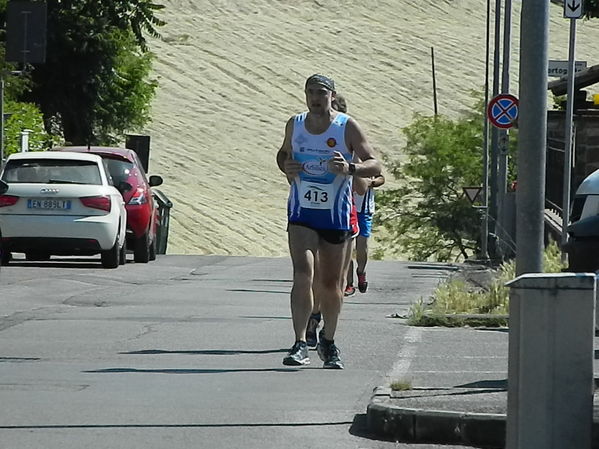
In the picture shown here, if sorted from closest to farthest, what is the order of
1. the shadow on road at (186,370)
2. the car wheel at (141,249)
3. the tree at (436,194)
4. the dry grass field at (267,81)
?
the shadow on road at (186,370) < the car wheel at (141,249) < the tree at (436,194) < the dry grass field at (267,81)

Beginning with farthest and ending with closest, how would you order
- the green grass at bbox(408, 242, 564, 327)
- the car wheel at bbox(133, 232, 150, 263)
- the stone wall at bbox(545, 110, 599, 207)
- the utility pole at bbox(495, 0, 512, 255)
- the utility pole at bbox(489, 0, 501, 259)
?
1. the utility pole at bbox(489, 0, 501, 259)
2. the utility pole at bbox(495, 0, 512, 255)
3. the stone wall at bbox(545, 110, 599, 207)
4. the car wheel at bbox(133, 232, 150, 263)
5. the green grass at bbox(408, 242, 564, 327)

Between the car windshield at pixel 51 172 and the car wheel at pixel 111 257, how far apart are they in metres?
0.96

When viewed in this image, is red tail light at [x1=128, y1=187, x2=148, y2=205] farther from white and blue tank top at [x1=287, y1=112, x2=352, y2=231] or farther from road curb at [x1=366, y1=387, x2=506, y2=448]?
road curb at [x1=366, y1=387, x2=506, y2=448]

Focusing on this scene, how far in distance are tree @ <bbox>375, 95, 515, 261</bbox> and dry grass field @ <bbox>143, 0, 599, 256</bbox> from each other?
4201 mm

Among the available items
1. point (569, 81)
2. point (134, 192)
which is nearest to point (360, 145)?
point (569, 81)

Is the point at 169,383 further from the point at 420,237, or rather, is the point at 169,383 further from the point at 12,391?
the point at 420,237

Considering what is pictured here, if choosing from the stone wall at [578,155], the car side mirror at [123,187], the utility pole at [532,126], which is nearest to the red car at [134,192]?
the car side mirror at [123,187]

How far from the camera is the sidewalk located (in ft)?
26.5

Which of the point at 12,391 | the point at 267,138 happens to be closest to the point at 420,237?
the point at 267,138

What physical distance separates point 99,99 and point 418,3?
76.3 metres

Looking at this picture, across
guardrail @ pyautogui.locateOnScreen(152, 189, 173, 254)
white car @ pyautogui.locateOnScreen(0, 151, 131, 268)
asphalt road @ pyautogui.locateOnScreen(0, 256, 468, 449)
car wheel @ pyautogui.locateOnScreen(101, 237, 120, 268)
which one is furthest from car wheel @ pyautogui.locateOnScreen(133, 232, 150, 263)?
guardrail @ pyautogui.locateOnScreen(152, 189, 173, 254)

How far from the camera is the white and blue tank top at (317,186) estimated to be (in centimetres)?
1123

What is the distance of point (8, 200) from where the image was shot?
22.1 metres

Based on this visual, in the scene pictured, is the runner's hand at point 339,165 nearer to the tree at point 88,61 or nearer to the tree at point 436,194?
the tree at point 88,61
